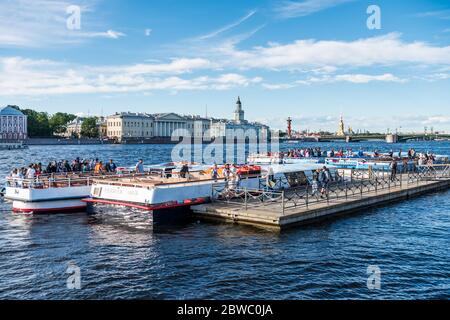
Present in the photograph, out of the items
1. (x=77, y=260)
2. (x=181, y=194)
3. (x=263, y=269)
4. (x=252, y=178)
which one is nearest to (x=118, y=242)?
(x=77, y=260)

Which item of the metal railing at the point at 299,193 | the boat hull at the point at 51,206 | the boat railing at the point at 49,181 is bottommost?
the boat hull at the point at 51,206

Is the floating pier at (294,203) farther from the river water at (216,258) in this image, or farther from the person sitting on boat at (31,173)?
the person sitting on boat at (31,173)

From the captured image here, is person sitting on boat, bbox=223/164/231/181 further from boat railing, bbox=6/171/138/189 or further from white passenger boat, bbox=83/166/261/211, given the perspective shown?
boat railing, bbox=6/171/138/189

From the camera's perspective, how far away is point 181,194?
2505 cm

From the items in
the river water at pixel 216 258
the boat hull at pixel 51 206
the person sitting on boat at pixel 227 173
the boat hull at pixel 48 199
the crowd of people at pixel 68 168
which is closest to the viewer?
the river water at pixel 216 258

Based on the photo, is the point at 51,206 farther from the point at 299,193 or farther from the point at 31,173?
the point at 299,193

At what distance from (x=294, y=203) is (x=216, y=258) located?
26.9 feet

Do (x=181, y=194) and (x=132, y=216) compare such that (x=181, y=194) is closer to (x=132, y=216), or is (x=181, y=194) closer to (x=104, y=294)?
(x=132, y=216)

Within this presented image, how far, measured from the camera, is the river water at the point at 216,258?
48.9 feet

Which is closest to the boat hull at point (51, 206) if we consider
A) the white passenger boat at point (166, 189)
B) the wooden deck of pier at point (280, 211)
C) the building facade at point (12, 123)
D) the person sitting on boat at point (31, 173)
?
the person sitting on boat at point (31, 173)

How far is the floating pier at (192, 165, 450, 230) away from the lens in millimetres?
23203

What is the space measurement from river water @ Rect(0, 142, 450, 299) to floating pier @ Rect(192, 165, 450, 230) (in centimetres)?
68

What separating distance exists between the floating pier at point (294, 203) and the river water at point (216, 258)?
676mm

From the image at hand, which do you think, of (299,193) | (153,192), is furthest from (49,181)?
(299,193)
